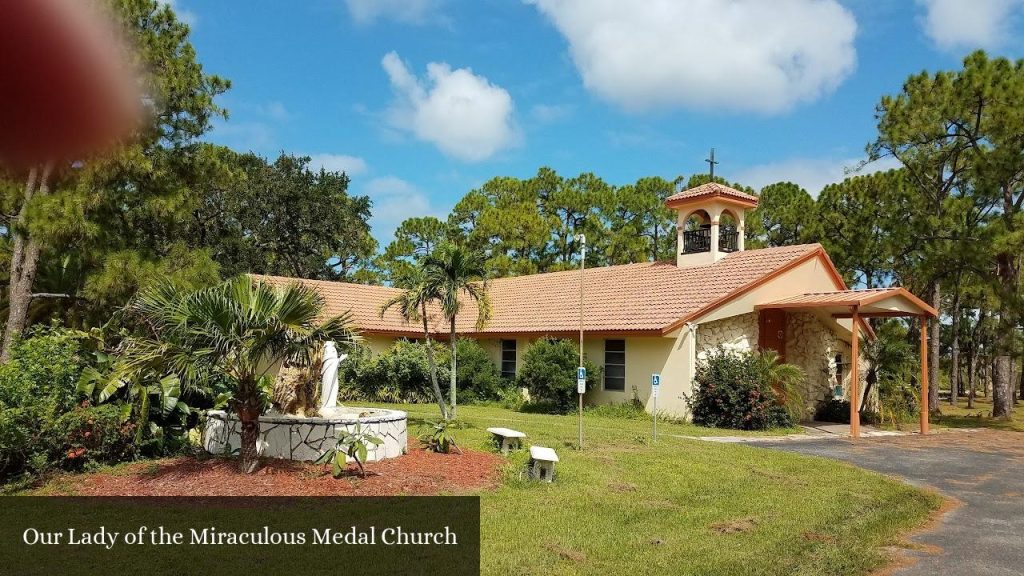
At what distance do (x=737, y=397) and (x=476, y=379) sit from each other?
8.99 m

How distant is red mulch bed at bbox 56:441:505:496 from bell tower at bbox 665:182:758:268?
628 inches

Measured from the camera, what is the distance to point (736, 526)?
8.34 meters

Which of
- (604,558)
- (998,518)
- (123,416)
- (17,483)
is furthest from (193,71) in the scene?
(998,518)

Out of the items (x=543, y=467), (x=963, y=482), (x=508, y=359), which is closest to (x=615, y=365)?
(x=508, y=359)

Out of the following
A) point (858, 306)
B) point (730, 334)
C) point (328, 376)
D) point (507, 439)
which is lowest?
point (507, 439)

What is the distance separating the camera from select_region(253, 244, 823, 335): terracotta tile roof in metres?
21.8

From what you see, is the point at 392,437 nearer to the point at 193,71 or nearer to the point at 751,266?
the point at 193,71

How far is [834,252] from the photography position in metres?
34.1

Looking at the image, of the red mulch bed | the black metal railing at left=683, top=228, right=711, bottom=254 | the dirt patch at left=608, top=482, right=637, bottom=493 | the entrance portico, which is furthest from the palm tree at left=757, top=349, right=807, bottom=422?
the red mulch bed

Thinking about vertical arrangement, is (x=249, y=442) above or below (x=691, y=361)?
below

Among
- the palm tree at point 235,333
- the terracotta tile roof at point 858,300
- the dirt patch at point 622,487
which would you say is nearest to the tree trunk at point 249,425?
the palm tree at point 235,333

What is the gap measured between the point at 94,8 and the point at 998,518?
1106cm

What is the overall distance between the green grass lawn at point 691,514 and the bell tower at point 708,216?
11.9 metres

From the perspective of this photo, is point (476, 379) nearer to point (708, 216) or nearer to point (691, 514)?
point (708, 216)
